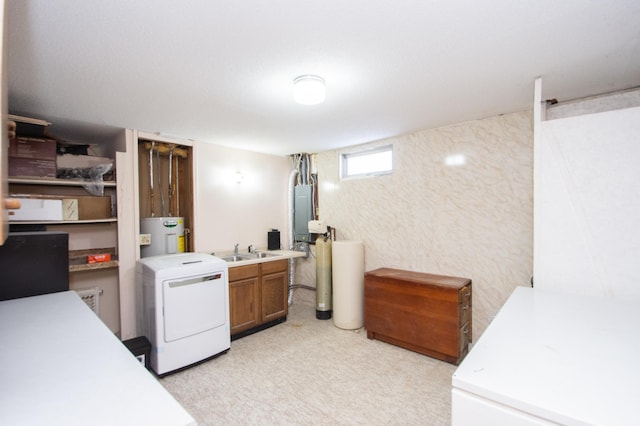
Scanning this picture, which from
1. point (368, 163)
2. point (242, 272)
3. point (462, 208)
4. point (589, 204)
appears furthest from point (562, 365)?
point (368, 163)

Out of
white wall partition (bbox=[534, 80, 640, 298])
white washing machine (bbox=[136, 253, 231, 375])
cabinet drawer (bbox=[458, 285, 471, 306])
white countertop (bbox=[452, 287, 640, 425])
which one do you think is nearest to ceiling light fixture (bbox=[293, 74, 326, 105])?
white wall partition (bbox=[534, 80, 640, 298])

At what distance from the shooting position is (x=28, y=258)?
6.17 feet

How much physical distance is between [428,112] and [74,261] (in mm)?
3523

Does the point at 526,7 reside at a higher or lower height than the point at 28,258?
Result: higher

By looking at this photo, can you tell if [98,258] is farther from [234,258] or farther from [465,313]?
[465,313]

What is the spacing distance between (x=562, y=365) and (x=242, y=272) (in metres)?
2.76

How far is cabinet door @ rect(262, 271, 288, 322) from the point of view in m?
3.38

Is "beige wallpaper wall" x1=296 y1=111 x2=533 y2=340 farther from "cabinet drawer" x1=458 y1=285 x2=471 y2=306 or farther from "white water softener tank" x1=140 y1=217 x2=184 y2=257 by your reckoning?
"white water softener tank" x1=140 y1=217 x2=184 y2=257

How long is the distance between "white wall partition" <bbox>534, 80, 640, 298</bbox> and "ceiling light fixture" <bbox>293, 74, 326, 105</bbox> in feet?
4.74

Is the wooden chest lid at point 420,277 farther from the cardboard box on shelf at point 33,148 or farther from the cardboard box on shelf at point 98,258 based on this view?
the cardboard box on shelf at point 33,148

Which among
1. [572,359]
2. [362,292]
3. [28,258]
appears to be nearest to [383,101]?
[572,359]

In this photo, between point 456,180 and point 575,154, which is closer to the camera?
point 575,154

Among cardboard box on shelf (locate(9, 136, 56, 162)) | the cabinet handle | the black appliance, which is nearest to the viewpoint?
→ the cabinet handle

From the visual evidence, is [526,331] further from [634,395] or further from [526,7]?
[526,7]
